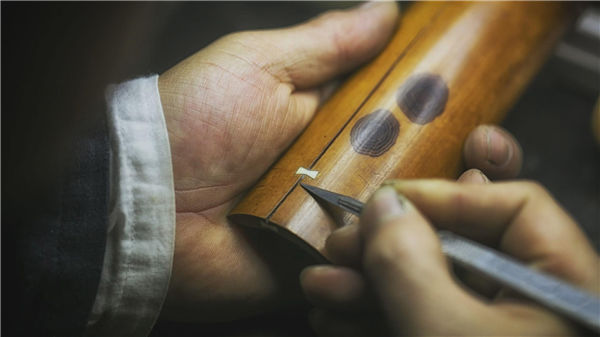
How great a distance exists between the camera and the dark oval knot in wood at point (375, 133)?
0.74 metres

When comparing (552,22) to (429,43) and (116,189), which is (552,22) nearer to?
(429,43)

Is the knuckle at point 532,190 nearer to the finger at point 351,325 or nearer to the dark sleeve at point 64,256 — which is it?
the finger at point 351,325

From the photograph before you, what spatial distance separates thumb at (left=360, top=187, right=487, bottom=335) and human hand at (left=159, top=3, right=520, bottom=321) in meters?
0.32

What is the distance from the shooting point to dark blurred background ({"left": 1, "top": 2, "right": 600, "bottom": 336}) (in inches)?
12.3

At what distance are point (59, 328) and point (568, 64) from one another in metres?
1.35

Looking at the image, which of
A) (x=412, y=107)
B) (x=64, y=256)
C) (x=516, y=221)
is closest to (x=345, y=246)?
(x=516, y=221)

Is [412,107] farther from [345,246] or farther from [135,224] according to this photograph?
[135,224]

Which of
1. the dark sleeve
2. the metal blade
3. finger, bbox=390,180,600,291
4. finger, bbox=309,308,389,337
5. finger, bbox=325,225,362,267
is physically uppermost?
finger, bbox=390,180,600,291

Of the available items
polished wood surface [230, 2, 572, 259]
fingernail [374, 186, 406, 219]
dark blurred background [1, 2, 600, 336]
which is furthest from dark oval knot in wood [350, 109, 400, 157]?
dark blurred background [1, 2, 600, 336]

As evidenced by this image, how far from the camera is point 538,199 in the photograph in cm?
54

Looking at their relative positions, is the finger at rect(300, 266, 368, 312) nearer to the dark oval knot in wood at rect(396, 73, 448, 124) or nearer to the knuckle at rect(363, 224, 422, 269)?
the knuckle at rect(363, 224, 422, 269)

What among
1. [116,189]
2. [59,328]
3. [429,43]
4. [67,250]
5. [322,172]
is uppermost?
[429,43]

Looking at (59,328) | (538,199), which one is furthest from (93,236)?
(538,199)

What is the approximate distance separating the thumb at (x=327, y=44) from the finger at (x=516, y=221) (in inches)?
15.3
